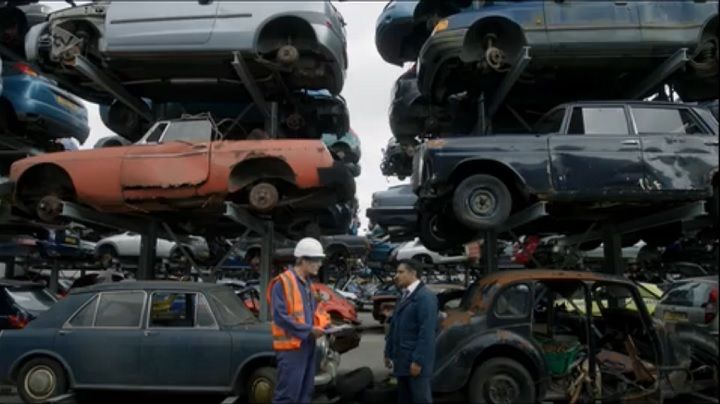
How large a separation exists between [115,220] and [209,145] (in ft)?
7.01

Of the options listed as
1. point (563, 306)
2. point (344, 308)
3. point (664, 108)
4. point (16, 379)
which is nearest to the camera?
point (16, 379)

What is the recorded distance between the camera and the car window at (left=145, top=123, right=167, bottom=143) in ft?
24.2

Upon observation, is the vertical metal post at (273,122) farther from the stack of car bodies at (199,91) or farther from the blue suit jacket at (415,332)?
the blue suit jacket at (415,332)

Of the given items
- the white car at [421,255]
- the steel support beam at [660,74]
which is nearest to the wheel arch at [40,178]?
the steel support beam at [660,74]

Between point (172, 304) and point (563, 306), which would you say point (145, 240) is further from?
point (563, 306)

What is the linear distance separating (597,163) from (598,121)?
582 millimetres

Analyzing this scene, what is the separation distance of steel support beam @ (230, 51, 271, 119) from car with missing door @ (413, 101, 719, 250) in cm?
251

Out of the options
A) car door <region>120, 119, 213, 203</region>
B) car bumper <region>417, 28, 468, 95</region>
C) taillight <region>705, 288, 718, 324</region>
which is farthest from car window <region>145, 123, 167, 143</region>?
taillight <region>705, 288, 718, 324</region>

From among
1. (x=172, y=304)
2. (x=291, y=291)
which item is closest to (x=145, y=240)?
(x=172, y=304)

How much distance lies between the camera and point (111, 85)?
328 inches

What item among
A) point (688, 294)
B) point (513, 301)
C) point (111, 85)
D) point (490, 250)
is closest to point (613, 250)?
point (688, 294)

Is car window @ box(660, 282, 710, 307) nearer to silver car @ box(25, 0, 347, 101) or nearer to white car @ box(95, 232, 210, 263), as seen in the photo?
silver car @ box(25, 0, 347, 101)

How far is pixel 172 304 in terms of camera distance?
5.80 meters

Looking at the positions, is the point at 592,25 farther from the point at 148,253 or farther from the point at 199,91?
the point at 148,253
